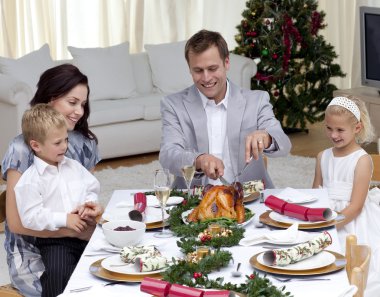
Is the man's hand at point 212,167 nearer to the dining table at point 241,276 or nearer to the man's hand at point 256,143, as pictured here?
the man's hand at point 256,143

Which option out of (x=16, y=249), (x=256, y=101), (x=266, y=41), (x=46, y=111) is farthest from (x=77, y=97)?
(x=266, y=41)

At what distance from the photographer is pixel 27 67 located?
23.5ft

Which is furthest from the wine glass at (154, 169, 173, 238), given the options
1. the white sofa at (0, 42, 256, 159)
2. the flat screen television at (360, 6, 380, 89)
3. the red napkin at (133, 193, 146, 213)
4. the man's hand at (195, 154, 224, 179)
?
the flat screen television at (360, 6, 380, 89)

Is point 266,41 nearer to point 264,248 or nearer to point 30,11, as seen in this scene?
point 30,11

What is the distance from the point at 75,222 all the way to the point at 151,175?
12.1 ft

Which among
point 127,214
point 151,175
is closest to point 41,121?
point 127,214

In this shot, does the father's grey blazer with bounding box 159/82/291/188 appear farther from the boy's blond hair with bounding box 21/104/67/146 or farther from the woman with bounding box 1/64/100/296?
the boy's blond hair with bounding box 21/104/67/146

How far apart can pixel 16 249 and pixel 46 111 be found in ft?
1.70

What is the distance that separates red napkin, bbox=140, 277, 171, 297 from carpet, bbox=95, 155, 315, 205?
3.87m

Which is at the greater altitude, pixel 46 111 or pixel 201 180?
pixel 46 111

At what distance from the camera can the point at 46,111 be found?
3068 millimetres

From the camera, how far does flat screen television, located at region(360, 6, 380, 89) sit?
23.5ft

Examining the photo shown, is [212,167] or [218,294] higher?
[212,167]

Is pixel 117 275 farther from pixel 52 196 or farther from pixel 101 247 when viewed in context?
pixel 52 196
